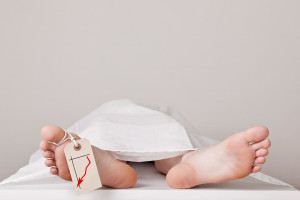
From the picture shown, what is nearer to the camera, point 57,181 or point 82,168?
point 82,168

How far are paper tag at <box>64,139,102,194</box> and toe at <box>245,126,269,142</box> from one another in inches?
13.5

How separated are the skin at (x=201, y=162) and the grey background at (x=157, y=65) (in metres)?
1.41

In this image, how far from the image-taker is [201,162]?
0.94 metres

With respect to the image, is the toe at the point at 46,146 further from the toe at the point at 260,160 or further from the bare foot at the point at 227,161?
the toe at the point at 260,160

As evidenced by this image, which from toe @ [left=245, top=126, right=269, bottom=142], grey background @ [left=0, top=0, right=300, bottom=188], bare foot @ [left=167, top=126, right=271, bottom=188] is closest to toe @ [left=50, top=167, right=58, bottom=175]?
bare foot @ [left=167, top=126, right=271, bottom=188]

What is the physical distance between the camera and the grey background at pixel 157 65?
2299 millimetres

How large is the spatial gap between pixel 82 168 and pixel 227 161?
0.33 meters

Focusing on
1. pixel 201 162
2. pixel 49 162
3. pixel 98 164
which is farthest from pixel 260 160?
pixel 49 162

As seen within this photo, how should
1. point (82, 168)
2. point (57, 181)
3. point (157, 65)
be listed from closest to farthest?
point (82, 168)
point (57, 181)
point (157, 65)

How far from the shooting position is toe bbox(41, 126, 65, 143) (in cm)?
87

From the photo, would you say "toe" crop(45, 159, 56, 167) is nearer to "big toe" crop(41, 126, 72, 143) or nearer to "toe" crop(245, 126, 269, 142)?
"big toe" crop(41, 126, 72, 143)

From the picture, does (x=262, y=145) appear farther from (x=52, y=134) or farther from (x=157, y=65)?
(x=157, y=65)

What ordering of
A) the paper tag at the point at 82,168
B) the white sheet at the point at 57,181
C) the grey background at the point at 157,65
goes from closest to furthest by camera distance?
the paper tag at the point at 82,168 → the white sheet at the point at 57,181 → the grey background at the point at 157,65

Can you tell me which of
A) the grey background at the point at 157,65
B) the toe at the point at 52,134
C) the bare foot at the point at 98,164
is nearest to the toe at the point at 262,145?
the bare foot at the point at 98,164
